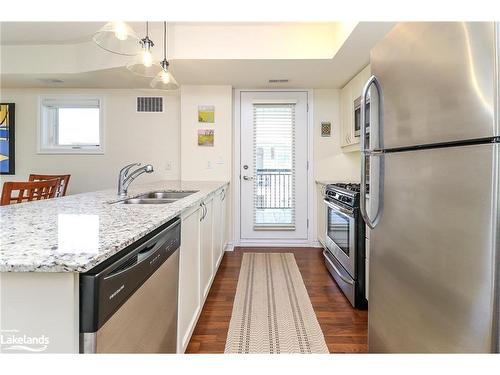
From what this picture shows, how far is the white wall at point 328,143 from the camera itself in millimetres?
3959

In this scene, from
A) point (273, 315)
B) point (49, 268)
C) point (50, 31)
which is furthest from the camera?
point (50, 31)

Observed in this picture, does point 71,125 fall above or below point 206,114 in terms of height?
below

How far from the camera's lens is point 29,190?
2271 mm

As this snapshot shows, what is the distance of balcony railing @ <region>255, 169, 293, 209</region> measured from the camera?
4.01 metres

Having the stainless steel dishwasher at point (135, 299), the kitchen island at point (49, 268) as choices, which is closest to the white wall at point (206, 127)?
the stainless steel dishwasher at point (135, 299)

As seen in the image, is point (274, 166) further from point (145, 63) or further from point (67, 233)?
point (67, 233)

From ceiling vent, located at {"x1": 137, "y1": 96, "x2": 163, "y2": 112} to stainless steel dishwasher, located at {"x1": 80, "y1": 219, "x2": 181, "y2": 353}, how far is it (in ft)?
10.2

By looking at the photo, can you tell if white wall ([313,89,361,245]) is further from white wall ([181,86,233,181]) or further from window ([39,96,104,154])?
window ([39,96,104,154])

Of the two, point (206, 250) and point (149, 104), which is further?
point (149, 104)

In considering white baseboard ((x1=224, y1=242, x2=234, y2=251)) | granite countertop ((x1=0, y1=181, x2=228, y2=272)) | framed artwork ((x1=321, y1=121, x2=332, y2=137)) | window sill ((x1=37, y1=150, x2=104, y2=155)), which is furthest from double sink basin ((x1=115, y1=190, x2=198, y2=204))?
framed artwork ((x1=321, y1=121, x2=332, y2=137))

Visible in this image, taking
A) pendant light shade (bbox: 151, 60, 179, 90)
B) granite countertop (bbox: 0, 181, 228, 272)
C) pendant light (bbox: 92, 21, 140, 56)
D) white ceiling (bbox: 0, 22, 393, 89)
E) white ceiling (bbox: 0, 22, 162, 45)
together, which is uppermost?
white ceiling (bbox: 0, 22, 162, 45)

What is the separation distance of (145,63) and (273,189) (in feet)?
7.70

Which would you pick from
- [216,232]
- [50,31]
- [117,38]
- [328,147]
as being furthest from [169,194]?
[328,147]

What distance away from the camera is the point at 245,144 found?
157 inches
